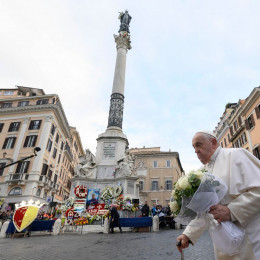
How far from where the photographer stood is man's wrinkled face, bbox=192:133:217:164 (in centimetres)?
222

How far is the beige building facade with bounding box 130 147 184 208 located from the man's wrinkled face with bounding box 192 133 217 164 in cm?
3878

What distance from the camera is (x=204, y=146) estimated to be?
223 centimetres

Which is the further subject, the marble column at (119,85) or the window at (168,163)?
the window at (168,163)

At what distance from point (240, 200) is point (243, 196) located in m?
0.04

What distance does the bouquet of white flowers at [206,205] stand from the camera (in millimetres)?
1617

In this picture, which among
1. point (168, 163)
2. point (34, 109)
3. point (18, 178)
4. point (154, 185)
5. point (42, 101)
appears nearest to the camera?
point (18, 178)

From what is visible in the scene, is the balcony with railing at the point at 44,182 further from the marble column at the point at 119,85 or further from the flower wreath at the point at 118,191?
the flower wreath at the point at 118,191

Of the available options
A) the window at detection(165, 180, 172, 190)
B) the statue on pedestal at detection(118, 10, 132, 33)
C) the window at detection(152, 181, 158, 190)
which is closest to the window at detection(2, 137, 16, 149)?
the statue on pedestal at detection(118, 10, 132, 33)

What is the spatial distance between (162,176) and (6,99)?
33651mm

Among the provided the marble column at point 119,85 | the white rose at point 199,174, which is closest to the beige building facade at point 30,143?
the marble column at point 119,85

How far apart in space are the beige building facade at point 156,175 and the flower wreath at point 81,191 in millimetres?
27967

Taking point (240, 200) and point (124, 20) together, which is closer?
Answer: point (240, 200)

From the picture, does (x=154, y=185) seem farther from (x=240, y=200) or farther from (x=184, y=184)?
(x=240, y=200)

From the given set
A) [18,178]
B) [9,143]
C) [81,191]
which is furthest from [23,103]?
[81,191]
